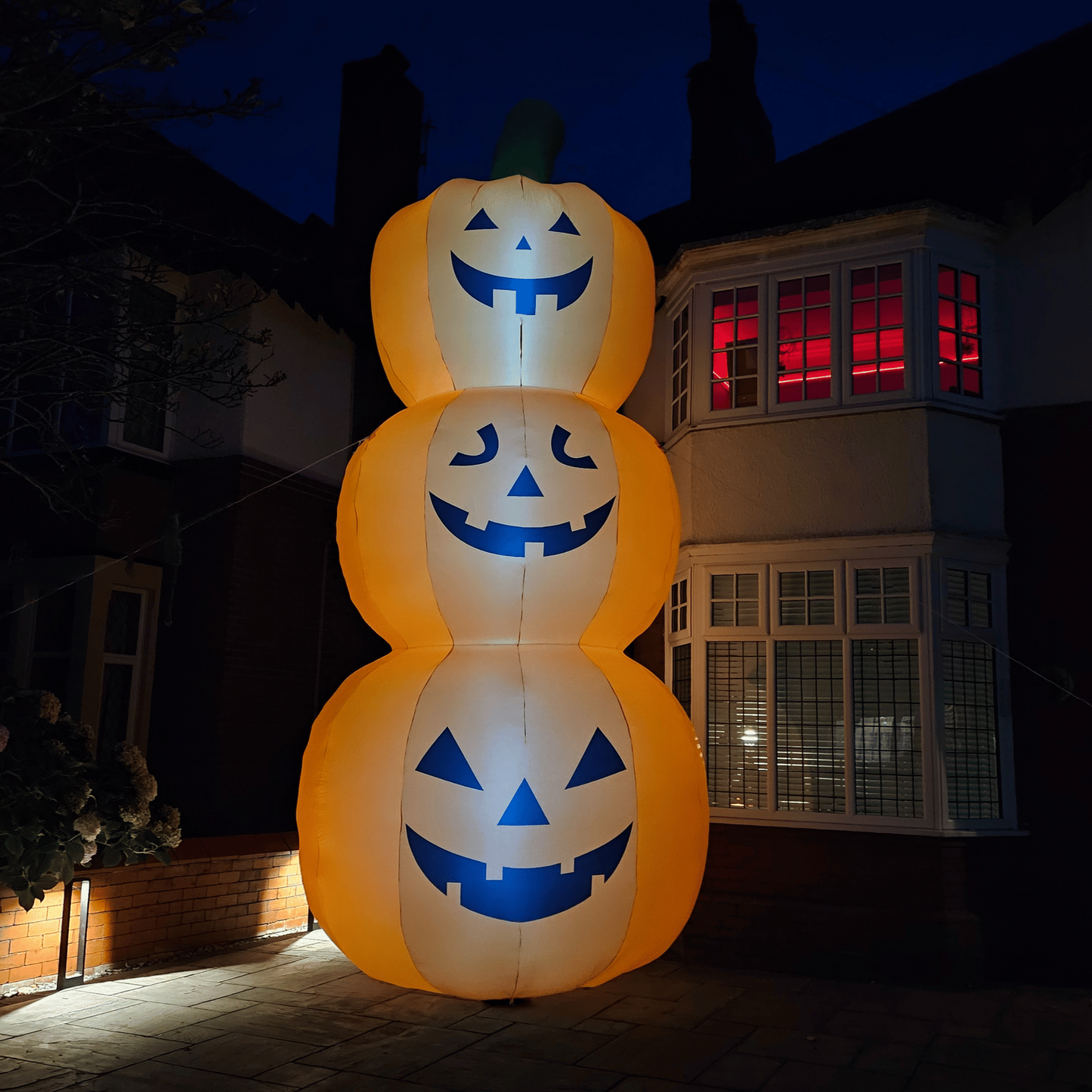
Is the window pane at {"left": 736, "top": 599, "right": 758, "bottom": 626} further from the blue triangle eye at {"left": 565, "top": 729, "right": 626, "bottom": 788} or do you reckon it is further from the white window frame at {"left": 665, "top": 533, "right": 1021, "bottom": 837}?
the blue triangle eye at {"left": 565, "top": 729, "right": 626, "bottom": 788}

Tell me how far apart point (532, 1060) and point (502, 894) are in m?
1.49

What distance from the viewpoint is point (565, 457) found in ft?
15.5

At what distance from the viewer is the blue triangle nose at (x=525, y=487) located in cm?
464

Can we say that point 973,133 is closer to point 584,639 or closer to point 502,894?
point 584,639

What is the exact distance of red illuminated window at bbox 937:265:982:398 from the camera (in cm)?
828

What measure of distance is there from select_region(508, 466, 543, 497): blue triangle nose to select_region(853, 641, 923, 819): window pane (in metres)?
4.29

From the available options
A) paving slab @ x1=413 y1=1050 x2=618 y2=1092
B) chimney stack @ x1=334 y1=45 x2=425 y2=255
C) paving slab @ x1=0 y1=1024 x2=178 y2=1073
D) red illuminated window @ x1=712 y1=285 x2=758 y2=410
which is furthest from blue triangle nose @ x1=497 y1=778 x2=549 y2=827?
chimney stack @ x1=334 y1=45 x2=425 y2=255

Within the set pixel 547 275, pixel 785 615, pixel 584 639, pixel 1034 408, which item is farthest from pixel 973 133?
pixel 584 639

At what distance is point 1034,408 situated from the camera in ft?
27.1

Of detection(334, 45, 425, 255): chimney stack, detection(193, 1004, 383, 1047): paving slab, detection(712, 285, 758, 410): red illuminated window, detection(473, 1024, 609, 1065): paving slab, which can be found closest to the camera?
detection(473, 1024, 609, 1065): paving slab

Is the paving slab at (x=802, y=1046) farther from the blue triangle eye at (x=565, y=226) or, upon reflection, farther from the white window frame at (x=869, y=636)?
the blue triangle eye at (x=565, y=226)

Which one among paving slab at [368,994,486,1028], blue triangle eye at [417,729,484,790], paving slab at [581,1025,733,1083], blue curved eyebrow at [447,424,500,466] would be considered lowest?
paving slab at [368,994,486,1028]

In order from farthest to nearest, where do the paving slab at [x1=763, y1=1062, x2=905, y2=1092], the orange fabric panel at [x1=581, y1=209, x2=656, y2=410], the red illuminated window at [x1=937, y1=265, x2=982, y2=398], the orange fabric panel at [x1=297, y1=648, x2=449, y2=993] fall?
the red illuminated window at [x1=937, y1=265, x2=982, y2=398] → the orange fabric panel at [x1=581, y1=209, x2=656, y2=410] → the paving slab at [x1=763, y1=1062, x2=905, y2=1092] → the orange fabric panel at [x1=297, y1=648, x2=449, y2=993]

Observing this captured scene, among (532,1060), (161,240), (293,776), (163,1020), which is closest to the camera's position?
(532,1060)
